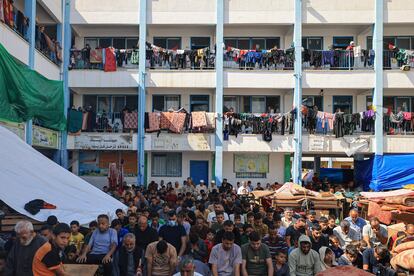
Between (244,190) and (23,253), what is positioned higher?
(23,253)

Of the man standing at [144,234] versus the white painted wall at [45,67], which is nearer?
the man standing at [144,234]

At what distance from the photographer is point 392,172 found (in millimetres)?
24891

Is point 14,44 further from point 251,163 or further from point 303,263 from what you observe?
point 303,263

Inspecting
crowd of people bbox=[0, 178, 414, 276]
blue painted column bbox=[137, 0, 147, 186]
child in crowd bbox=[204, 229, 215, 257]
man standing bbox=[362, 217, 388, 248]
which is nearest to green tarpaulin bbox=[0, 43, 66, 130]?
crowd of people bbox=[0, 178, 414, 276]

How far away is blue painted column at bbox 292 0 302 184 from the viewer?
25.3 m

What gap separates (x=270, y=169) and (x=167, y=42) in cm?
817

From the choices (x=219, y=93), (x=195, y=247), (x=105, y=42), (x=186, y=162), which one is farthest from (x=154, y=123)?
(x=195, y=247)

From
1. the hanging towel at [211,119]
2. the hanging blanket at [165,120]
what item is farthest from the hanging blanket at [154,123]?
the hanging towel at [211,119]

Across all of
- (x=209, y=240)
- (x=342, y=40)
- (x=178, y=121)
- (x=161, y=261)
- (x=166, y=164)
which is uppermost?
(x=342, y=40)

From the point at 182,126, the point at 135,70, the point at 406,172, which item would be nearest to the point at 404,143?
the point at 406,172

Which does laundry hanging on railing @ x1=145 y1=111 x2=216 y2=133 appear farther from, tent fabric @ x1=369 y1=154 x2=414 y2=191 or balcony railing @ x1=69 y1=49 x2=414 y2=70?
tent fabric @ x1=369 y1=154 x2=414 y2=191

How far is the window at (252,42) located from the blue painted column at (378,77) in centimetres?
477

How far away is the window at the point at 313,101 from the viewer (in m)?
27.4

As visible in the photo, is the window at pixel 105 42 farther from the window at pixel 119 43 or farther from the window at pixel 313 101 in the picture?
the window at pixel 313 101
